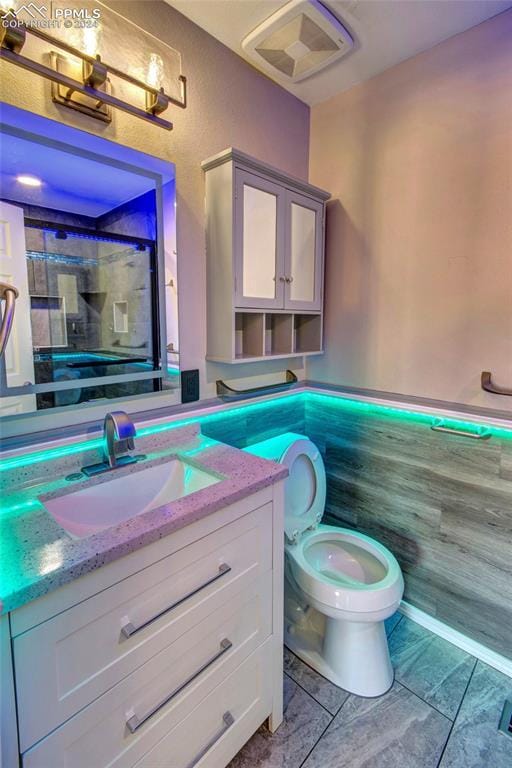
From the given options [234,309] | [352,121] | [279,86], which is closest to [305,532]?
[234,309]

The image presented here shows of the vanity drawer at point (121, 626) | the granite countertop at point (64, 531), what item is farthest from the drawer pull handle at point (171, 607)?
the granite countertop at point (64, 531)

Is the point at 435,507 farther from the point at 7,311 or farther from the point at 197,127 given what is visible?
the point at 197,127

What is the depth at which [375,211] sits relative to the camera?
1.74 metres

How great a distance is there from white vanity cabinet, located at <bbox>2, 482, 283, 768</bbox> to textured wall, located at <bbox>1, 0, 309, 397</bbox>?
0.76 m

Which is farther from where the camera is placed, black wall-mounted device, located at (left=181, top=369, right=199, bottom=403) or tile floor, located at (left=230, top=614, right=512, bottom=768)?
black wall-mounted device, located at (left=181, top=369, right=199, bottom=403)

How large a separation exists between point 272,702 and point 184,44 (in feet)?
7.61

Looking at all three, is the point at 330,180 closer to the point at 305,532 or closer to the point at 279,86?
the point at 279,86

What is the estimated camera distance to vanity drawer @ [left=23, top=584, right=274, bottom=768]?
78 centimetres

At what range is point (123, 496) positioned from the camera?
1186 millimetres

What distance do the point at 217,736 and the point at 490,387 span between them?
1.44 meters

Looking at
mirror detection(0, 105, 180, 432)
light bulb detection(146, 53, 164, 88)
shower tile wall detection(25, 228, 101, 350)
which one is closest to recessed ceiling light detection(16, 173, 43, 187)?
mirror detection(0, 105, 180, 432)

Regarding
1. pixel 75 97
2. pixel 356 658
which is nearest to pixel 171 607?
pixel 356 658

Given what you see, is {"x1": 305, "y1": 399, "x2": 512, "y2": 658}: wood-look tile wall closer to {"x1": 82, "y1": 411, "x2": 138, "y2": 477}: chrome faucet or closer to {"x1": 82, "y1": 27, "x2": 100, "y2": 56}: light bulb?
{"x1": 82, "y1": 411, "x2": 138, "y2": 477}: chrome faucet

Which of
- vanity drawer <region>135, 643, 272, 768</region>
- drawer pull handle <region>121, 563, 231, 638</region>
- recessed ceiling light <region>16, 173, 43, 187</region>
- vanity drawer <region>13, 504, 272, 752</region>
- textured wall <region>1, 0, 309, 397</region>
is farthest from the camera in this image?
textured wall <region>1, 0, 309, 397</region>
